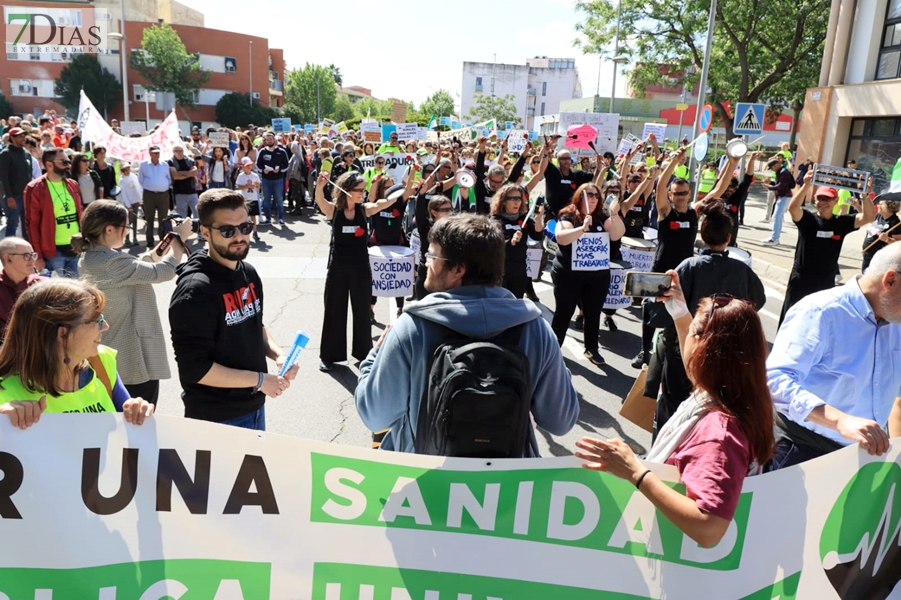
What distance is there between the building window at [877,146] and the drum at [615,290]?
51.0 ft

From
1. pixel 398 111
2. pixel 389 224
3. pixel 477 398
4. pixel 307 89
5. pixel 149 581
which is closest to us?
pixel 477 398

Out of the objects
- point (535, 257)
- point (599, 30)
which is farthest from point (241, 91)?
point (535, 257)

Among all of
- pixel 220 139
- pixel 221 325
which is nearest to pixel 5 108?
pixel 220 139

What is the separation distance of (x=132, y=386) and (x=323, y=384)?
254 centimetres

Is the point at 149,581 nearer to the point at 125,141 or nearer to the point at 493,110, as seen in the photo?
the point at 125,141

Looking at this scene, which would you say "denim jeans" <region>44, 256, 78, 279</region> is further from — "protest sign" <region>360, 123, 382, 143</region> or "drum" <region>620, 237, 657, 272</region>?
"protest sign" <region>360, 123, 382, 143</region>

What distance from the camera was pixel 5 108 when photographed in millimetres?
58812

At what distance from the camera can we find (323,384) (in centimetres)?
616

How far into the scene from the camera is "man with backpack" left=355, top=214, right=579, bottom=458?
2049mm

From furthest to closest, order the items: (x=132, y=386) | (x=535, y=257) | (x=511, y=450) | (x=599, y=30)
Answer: (x=599, y=30) → (x=535, y=257) → (x=132, y=386) → (x=511, y=450)

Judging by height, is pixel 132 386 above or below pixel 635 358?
above

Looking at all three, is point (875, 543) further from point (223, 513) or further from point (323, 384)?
point (323, 384)

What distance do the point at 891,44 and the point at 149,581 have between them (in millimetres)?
23301

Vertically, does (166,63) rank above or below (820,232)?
above
